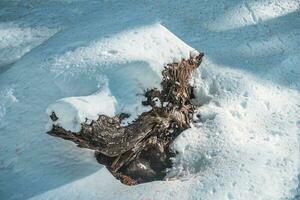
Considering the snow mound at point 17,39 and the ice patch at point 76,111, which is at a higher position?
the snow mound at point 17,39

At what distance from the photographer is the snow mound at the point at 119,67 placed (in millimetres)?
2902

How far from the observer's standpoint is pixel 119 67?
346cm

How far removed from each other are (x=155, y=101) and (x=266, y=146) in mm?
1060

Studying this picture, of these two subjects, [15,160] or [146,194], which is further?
[15,160]

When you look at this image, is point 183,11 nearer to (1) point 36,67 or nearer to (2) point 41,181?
(1) point 36,67

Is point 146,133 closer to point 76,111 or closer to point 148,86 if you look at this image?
point 148,86

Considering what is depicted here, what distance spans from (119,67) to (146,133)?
658mm

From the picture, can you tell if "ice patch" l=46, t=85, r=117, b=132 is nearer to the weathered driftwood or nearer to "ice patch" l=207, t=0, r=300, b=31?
the weathered driftwood

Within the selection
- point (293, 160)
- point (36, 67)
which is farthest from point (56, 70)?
point (293, 160)

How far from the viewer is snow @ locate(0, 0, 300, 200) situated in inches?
122

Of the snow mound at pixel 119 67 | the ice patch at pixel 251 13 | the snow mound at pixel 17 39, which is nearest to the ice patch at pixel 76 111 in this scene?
the snow mound at pixel 119 67

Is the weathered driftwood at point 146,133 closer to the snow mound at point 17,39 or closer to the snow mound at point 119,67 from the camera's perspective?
the snow mound at point 119,67

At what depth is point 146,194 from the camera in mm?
3025

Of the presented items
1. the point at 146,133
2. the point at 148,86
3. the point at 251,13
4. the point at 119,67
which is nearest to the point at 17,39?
the point at 119,67
